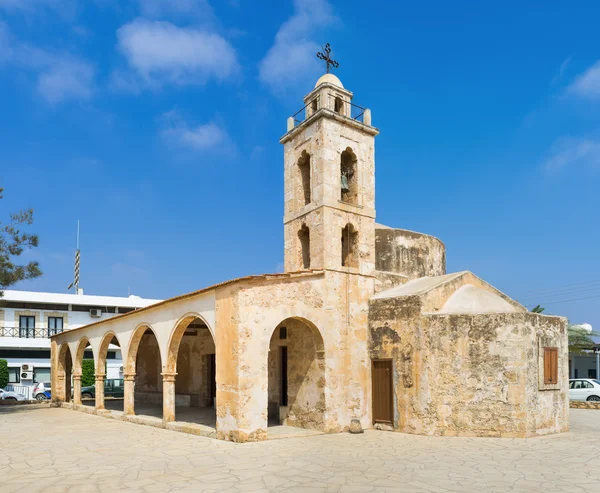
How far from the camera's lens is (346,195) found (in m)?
16.0

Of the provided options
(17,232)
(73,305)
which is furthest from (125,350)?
(73,305)

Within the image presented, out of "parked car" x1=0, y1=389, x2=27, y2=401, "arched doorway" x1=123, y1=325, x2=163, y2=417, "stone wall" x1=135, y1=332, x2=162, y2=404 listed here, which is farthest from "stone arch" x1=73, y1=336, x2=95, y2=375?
"parked car" x1=0, y1=389, x2=27, y2=401

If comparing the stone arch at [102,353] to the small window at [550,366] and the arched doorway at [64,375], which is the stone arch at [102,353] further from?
the small window at [550,366]

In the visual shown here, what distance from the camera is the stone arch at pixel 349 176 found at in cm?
1572

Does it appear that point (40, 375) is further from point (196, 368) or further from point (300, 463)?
point (300, 463)

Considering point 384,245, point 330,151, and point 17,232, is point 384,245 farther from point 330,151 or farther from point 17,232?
point 17,232

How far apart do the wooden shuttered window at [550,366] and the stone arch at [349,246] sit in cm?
540

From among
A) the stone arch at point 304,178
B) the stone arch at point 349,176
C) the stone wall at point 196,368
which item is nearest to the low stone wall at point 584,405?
the stone arch at point 349,176

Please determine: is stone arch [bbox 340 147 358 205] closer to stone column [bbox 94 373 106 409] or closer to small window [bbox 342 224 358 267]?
small window [bbox 342 224 358 267]

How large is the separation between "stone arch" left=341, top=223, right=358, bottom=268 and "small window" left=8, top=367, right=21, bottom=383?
28920mm

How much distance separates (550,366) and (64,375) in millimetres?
20121

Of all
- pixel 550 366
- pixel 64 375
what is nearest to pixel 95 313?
pixel 64 375

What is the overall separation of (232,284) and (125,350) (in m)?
7.29

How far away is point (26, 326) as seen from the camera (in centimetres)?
3709
